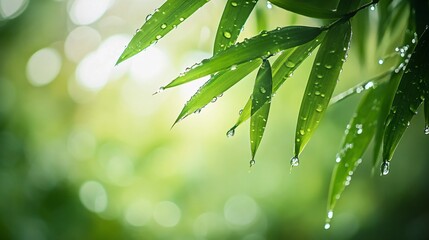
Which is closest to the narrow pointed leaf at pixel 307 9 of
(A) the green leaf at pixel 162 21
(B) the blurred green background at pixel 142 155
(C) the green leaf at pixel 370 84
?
(A) the green leaf at pixel 162 21

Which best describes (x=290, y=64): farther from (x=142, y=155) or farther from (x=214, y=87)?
(x=142, y=155)

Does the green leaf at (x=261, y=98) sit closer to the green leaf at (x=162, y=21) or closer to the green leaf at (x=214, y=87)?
the green leaf at (x=214, y=87)

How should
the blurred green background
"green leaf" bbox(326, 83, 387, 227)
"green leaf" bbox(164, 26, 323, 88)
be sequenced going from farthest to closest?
the blurred green background, "green leaf" bbox(326, 83, 387, 227), "green leaf" bbox(164, 26, 323, 88)

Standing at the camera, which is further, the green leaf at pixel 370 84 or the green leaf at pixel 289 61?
the green leaf at pixel 370 84

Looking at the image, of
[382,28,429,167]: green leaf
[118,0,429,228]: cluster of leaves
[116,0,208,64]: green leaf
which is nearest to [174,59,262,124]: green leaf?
[118,0,429,228]: cluster of leaves

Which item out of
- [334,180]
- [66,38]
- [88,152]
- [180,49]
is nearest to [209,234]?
[88,152]

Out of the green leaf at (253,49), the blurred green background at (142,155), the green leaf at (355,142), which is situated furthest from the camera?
the blurred green background at (142,155)

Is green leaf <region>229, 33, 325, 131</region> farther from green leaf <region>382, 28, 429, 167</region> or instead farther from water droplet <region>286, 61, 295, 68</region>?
green leaf <region>382, 28, 429, 167</region>

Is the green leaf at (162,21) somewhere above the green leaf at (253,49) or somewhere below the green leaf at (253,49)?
above
